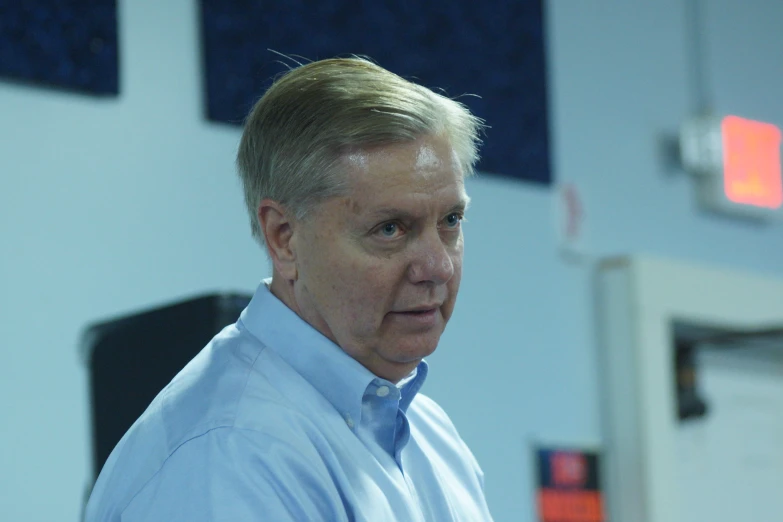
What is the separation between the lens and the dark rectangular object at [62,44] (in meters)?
1.98

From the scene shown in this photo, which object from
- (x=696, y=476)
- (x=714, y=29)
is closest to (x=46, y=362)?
(x=696, y=476)

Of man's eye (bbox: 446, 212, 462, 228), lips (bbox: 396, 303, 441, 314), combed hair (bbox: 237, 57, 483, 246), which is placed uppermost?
combed hair (bbox: 237, 57, 483, 246)

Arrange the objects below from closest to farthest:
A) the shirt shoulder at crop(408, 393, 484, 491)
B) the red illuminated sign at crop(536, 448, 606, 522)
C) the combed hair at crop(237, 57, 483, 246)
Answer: the combed hair at crop(237, 57, 483, 246), the shirt shoulder at crop(408, 393, 484, 491), the red illuminated sign at crop(536, 448, 606, 522)

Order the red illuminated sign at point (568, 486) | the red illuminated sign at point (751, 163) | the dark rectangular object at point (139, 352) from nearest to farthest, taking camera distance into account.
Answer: the dark rectangular object at point (139, 352) < the red illuminated sign at point (568, 486) < the red illuminated sign at point (751, 163)

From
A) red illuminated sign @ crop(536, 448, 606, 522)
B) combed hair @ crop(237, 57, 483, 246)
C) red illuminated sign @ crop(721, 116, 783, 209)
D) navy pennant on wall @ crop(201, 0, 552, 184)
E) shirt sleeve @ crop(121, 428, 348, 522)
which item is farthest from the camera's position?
red illuminated sign @ crop(721, 116, 783, 209)

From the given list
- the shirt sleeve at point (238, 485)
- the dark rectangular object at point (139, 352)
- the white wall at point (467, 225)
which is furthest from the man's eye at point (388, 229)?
the white wall at point (467, 225)

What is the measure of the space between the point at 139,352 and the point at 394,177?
598 mm

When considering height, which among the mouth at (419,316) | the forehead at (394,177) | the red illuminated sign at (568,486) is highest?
the forehead at (394,177)

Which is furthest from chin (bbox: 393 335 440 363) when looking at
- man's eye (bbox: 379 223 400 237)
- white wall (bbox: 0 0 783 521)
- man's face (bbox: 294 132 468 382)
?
white wall (bbox: 0 0 783 521)

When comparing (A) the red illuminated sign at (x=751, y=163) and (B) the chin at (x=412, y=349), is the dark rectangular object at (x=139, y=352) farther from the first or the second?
(A) the red illuminated sign at (x=751, y=163)

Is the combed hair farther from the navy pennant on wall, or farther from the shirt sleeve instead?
the navy pennant on wall

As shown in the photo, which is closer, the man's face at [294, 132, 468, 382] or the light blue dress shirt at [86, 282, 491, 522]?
the light blue dress shirt at [86, 282, 491, 522]

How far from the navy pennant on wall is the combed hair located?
1.17 metres

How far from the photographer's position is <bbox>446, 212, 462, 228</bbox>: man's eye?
1.10 meters
